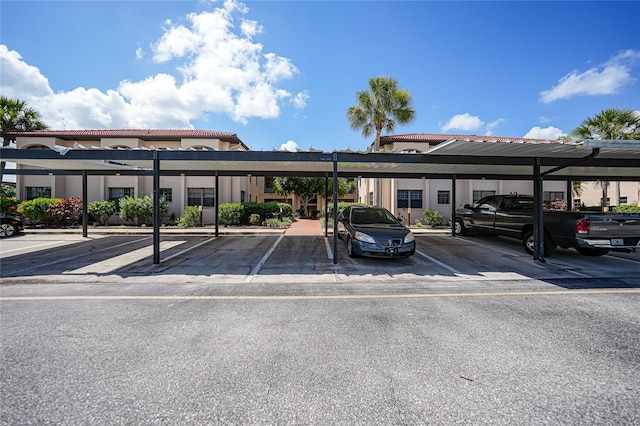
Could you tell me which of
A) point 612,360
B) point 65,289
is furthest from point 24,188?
point 612,360

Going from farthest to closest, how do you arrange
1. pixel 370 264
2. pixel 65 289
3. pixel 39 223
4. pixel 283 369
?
pixel 39 223, pixel 370 264, pixel 65 289, pixel 283 369

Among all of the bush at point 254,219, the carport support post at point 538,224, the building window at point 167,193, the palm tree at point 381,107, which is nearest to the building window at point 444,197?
the palm tree at point 381,107

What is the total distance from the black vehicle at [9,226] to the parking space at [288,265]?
4166mm

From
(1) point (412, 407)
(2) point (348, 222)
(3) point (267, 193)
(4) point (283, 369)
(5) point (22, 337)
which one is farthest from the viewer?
(3) point (267, 193)

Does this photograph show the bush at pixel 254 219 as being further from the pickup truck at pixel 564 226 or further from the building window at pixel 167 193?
the pickup truck at pixel 564 226

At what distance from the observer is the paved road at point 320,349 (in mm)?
2336

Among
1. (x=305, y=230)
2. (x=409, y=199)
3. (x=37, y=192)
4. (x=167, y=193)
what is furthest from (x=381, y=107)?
(x=37, y=192)

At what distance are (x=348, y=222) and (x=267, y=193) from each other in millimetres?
30510

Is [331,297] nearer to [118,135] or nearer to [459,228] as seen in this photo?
[459,228]

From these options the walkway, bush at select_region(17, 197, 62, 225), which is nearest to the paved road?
the walkway

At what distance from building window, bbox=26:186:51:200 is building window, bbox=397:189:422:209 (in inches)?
975

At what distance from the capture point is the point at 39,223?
59.0 feet

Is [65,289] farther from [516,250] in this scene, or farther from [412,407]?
[516,250]

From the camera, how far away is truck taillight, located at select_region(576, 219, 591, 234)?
283 inches
